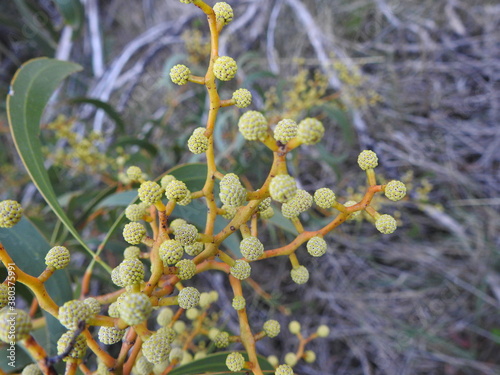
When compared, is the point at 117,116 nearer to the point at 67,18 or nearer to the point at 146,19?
the point at 67,18

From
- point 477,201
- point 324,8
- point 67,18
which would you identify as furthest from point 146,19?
point 477,201

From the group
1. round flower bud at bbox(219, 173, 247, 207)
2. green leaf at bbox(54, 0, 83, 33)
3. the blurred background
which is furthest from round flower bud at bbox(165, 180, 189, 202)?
green leaf at bbox(54, 0, 83, 33)

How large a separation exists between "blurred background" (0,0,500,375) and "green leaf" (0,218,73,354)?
79 cm

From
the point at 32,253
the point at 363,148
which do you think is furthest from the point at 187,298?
the point at 363,148

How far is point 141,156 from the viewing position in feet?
→ 6.16

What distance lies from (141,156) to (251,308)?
3.81ft

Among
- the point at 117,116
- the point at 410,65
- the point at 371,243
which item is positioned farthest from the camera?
the point at 410,65

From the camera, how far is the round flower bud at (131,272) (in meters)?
0.58

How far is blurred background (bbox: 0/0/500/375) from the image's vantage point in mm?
2131

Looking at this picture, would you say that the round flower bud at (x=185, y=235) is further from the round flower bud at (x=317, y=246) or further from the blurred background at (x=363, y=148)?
the blurred background at (x=363, y=148)

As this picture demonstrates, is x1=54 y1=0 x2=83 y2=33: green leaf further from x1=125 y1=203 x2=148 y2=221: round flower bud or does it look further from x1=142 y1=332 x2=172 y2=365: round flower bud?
x1=142 y1=332 x2=172 y2=365: round flower bud

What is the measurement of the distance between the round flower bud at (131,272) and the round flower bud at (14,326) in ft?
0.46

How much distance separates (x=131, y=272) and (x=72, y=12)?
2065 millimetres

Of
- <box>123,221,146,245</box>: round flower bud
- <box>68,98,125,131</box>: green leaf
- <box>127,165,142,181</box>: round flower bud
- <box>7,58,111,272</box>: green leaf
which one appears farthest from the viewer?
<box>68,98,125,131</box>: green leaf
